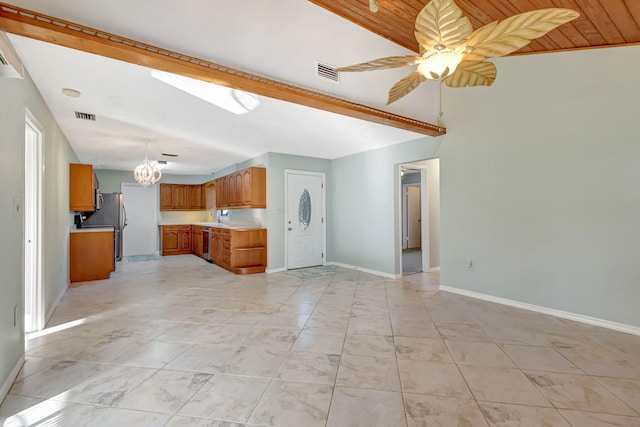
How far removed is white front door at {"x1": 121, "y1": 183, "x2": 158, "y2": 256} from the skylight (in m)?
6.19

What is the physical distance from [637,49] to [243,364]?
15.6 feet

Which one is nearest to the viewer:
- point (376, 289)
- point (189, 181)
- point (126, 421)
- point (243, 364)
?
point (126, 421)

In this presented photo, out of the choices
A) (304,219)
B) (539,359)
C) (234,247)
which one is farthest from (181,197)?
(539,359)

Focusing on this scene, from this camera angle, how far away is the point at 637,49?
9.93 ft

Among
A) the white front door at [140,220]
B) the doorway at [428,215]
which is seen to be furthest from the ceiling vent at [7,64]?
the white front door at [140,220]

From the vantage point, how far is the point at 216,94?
11.4ft

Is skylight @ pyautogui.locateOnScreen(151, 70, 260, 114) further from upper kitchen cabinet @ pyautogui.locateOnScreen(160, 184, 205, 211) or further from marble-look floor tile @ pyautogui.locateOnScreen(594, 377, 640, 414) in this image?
upper kitchen cabinet @ pyautogui.locateOnScreen(160, 184, 205, 211)

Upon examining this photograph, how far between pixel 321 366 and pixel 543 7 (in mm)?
3657

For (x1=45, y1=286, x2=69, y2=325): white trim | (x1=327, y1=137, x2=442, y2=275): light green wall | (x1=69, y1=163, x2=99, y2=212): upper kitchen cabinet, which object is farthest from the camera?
(x1=327, y1=137, x2=442, y2=275): light green wall

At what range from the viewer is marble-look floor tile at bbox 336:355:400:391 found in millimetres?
2055

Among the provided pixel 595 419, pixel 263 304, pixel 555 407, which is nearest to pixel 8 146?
pixel 263 304

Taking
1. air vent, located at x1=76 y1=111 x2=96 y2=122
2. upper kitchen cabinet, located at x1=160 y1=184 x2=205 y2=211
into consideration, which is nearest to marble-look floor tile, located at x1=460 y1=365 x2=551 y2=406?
air vent, located at x1=76 y1=111 x2=96 y2=122

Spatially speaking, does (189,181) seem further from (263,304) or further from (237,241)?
(263,304)

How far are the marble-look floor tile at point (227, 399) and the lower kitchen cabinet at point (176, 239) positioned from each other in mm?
7337
